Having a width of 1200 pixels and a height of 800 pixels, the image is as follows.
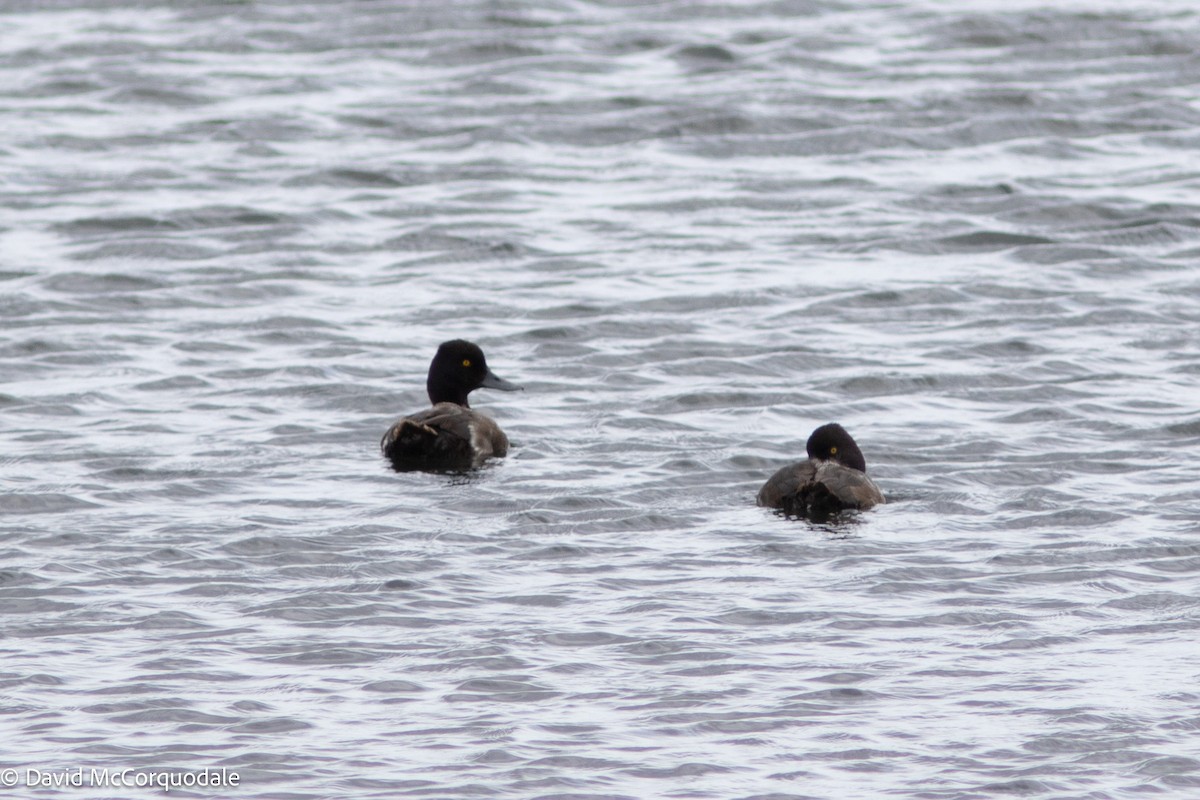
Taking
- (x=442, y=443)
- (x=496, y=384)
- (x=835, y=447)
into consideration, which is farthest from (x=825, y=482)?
(x=496, y=384)

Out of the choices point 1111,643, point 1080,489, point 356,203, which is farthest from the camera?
point 356,203

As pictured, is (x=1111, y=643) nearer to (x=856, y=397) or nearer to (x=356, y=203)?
(x=856, y=397)

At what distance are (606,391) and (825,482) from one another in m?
3.24

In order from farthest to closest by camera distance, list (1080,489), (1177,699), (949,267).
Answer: (949,267), (1080,489), (1177,699)

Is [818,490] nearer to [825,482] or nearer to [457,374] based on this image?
[825,482]

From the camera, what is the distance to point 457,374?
14.4 meters

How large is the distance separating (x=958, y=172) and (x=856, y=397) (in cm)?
659

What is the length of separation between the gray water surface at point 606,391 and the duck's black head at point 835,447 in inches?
12.7

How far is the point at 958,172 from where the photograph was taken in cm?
2059

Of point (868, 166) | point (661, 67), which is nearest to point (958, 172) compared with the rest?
point (868, 166)

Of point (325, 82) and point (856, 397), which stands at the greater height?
point (325, 82)

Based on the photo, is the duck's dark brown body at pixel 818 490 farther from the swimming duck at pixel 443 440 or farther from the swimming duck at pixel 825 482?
the swimming duck at pixel 443 440

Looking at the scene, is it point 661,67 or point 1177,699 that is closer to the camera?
point 1177,699

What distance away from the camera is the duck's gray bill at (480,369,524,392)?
14508 mm
